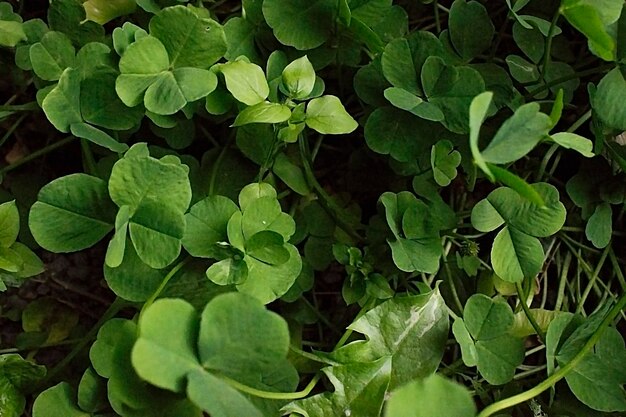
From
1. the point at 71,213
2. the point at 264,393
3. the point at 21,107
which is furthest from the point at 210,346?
the point at 21,107

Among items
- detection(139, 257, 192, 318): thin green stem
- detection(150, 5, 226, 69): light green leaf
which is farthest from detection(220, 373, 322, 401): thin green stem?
detection(150, 5, 226, 69): light green leaf

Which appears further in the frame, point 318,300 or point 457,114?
point 318,300

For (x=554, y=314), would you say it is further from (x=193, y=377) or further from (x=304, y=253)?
(x=193, y=377)

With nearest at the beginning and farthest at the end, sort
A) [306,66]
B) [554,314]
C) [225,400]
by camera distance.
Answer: [225,400] → [306,66] → [554,314]

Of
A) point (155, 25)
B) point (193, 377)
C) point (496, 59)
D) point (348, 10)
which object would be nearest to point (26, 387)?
point (193, 377)

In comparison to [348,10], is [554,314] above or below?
below

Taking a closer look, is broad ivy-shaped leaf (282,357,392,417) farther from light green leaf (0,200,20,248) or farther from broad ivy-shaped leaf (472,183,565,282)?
light green leaf (0,200,20,248)

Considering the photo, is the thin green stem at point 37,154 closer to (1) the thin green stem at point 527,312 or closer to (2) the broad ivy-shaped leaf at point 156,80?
(2) the broad ivy-shaped leaf at point 156,80

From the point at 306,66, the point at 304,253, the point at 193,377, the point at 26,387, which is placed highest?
the point at 306,66
